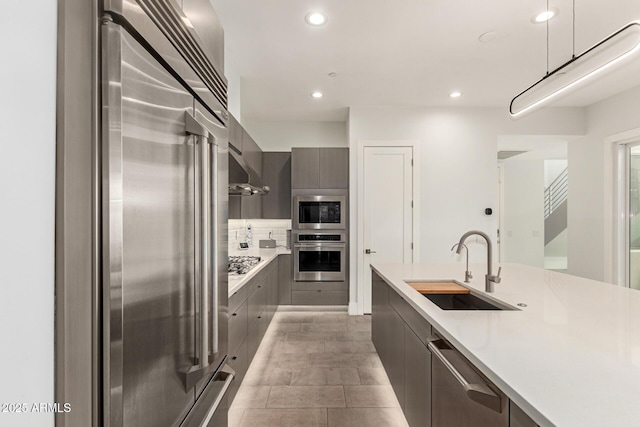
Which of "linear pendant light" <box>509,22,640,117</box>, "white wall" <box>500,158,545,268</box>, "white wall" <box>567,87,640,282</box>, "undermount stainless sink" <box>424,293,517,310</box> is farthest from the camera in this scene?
"white wall" <box>500,158,545,268</box>

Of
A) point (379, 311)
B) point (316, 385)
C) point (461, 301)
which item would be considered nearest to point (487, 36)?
point (461, 301)

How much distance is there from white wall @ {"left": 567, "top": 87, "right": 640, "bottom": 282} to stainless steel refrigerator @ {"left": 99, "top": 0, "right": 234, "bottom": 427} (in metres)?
5.18

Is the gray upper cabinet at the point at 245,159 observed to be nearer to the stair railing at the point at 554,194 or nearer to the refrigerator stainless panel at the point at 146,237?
the refrigerator stainless panel at the point at 146,237

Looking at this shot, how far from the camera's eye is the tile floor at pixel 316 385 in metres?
2.16

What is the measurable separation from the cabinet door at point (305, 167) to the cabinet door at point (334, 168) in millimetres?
65

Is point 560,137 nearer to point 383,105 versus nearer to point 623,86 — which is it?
point 623,86

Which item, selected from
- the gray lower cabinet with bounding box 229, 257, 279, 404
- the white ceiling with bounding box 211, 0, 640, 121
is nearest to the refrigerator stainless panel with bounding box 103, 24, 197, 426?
the gray lower cabinet with bounding box 229, 257, 279, 404

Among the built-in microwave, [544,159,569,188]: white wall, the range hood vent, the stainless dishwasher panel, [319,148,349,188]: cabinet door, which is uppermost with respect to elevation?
the range hood vent

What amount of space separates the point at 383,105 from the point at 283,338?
3334mm

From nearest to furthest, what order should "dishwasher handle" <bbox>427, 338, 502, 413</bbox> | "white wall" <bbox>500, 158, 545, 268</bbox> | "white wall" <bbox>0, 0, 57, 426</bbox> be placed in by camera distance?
1. "white wall" <bbox>0, 0, 57, 426</bbox>
2. "dishwasher handle" <bbox>427, 338, 502, 413</bbox>
3. "white wall" <bbox>500, 158, 545, 268</bbox>

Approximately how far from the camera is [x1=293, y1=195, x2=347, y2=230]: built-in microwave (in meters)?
4.60

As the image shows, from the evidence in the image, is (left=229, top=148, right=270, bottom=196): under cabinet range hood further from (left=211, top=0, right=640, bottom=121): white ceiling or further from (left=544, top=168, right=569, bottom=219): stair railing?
(left=544, top=168, right=569, bottom=219): stair railing

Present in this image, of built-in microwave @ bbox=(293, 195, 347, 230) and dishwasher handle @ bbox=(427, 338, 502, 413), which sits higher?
built-in microwave @ bbox=(293, 195, 347, 230)

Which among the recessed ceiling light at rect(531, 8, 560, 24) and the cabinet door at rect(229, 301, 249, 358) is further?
the recessed ceiling light at rect(531, 8, 560, 24)
